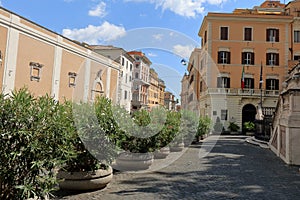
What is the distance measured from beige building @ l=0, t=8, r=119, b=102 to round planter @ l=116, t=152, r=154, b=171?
466 cm

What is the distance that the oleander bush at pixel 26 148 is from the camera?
10.9ft

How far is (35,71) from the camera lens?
708 inches

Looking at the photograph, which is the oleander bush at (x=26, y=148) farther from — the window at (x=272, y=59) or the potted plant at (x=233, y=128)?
the window at (x=272, y=59)

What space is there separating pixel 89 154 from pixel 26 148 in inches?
72.3

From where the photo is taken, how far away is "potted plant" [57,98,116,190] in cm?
496

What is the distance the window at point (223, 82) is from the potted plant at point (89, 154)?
2510 cm

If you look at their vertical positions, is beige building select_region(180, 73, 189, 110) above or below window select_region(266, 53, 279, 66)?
below

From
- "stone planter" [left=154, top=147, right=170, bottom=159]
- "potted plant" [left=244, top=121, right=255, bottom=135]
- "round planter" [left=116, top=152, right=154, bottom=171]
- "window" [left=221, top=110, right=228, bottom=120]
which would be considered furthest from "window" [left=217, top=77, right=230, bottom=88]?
"round planter" [left=116, top=152, right=154, bottom=171]

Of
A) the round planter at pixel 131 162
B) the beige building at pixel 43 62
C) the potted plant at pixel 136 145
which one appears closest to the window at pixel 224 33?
the beige building at pixel 43 62

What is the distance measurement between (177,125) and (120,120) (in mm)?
4522

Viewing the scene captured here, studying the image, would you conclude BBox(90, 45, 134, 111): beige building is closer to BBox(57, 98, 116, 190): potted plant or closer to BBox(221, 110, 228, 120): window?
BBox(221, 110, 228, 120): window

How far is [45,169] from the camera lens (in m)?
3.62

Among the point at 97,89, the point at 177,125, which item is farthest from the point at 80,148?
the point at 97,89

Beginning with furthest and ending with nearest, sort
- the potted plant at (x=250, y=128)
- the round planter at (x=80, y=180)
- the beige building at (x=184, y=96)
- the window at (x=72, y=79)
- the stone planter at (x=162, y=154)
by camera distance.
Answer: the potted plant at (x=250, y=128)
the window at (x=72, y=79)
the beige building at (x=184, y=96)
the stone planter at (x=162, y=154)
the round planter at (x=80, y=180)
